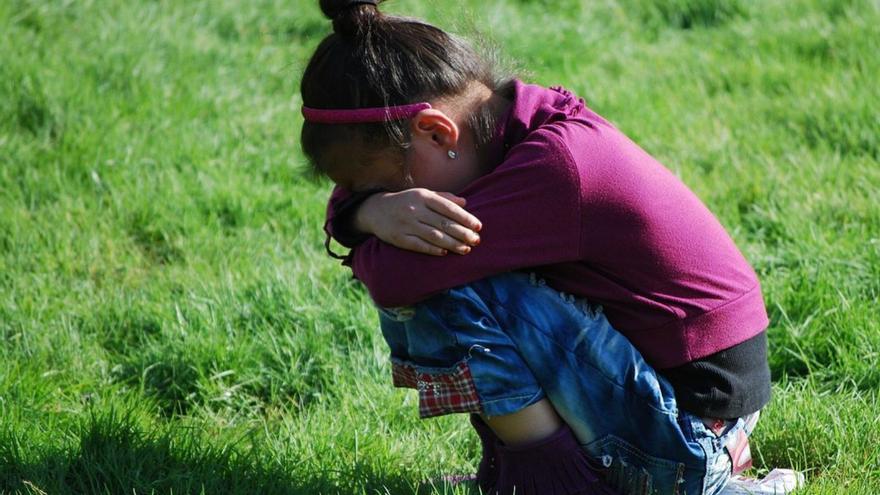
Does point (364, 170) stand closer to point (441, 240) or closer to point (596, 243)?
point (441, 240)

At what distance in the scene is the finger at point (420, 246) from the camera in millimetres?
2434

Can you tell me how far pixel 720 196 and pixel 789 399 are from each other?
53.8 inches

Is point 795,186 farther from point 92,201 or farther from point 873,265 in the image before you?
point 92,201

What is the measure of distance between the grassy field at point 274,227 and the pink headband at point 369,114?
28 cm

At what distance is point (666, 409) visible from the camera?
2484 mm

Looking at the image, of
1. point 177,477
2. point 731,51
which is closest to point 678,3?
point 731,51

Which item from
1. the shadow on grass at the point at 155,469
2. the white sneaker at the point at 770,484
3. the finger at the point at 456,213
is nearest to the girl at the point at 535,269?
the finger at the point at 456,213

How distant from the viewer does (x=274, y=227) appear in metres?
4.28

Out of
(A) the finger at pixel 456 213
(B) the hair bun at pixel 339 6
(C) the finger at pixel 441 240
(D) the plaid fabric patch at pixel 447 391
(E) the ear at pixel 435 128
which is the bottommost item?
(D) the plaid fabric patch at pixel 447 391

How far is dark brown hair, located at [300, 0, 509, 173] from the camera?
2471 mm

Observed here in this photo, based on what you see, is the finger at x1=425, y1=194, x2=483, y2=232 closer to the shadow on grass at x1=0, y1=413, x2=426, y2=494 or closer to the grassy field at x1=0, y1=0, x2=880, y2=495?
the grassy field at x1=0, y1=0, x2=880, y2=495

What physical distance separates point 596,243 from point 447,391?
466 millimetres

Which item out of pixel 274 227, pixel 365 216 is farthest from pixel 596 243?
pixel 274 227

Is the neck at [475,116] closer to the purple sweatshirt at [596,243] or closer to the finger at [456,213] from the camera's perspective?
the purple sweatshirt at [596,243]
